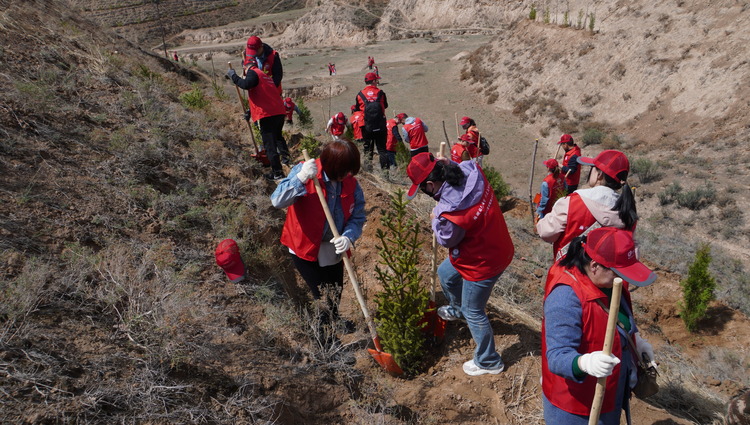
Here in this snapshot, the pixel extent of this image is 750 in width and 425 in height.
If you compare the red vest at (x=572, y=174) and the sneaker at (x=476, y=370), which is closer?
the sneaker at (x=476, y=370)

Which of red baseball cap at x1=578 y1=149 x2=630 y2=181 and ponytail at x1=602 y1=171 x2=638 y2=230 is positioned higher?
red baseball cap at x1=578 y1=149 x2=630 y2=181

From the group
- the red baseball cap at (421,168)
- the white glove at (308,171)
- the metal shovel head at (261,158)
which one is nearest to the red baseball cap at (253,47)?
the metal shovel head at (261,158)

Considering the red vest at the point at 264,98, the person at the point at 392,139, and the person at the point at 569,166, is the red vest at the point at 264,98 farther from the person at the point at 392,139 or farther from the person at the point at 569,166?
the person at the point at 569,166

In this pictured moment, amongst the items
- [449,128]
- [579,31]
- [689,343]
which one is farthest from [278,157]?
[579,31]

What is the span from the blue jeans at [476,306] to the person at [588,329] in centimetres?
80

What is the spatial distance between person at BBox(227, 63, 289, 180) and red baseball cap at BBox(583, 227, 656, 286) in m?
4.39

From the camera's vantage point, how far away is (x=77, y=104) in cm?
535

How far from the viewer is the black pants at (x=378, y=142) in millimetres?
8148

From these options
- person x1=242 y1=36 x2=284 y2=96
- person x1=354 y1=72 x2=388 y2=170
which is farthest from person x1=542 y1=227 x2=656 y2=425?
person x1=354 y1=72 x2=388 y2=170

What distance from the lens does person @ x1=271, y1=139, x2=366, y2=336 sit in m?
2.83

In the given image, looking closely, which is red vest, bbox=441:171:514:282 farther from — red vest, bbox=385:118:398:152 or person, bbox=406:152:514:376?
red vest, bbox=385:118:398:152

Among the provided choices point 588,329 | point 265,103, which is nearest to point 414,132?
point 265,103

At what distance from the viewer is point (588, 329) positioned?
1936mm

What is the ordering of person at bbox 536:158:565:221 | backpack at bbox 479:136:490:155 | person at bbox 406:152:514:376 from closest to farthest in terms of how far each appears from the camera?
1. person at bbox 406:152:514:376
2. person at bbox 536:158:565:221
3. backpack at bbox 479:136:490:155
